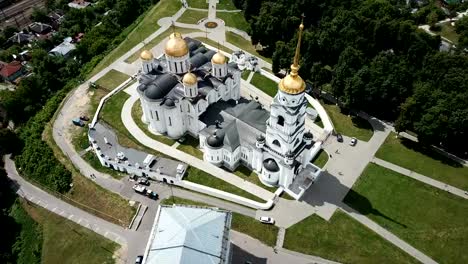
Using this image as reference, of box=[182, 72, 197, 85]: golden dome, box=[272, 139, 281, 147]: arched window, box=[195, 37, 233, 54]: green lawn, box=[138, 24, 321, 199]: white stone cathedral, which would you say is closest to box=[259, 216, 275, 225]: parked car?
box=[138, 24, 321, 199]: white stone cathedral

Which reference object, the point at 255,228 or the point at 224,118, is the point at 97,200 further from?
the point at 255,228

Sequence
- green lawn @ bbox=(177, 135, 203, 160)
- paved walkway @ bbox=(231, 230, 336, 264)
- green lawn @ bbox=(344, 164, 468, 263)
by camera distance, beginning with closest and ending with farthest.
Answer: paved walkway @ bbox=(231, 230, 336, 264) < green lawn @ bbox=(344, 164, 468, 263) < green lawn @ bbox=(177, 135, 203, 160)

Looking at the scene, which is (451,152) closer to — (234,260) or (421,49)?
(421,49)

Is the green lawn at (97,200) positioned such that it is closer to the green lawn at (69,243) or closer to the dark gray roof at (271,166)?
the green lawn at (69,243)

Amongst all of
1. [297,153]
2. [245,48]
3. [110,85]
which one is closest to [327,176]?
[297,153]

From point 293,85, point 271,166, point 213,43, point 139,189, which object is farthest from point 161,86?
point 213,43

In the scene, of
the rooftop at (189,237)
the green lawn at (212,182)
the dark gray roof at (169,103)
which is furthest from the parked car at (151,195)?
the dark gray roof at (169,103)

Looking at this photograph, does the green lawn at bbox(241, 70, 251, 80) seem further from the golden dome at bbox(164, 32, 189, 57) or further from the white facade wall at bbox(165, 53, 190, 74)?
the golden dome at bbox(164, 32, 189, 57)
